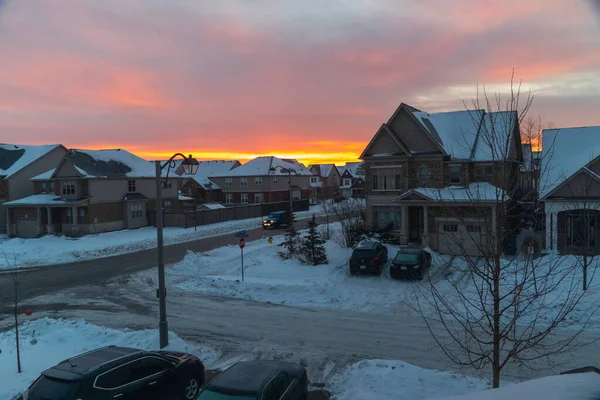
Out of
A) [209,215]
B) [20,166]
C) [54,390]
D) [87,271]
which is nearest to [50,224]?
[20,166]

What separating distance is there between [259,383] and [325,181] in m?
102

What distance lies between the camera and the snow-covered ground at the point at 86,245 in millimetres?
33219

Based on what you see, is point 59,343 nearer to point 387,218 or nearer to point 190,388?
point 190,388

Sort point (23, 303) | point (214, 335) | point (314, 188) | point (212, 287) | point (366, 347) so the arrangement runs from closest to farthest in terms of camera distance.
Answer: point (366, 347)
point (214, 335)
point (23, 303)
point (212, 287)
point (314, 188)

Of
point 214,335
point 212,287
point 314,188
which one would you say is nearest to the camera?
point 214,335

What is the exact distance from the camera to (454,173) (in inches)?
1195

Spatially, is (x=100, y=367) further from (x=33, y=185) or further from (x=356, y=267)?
(x=33, y=185)

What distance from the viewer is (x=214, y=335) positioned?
15703 millimetres

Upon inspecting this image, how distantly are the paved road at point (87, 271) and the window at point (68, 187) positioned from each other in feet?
46.5

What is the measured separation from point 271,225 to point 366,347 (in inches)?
1364

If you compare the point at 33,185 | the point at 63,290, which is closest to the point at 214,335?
the point at 63,290

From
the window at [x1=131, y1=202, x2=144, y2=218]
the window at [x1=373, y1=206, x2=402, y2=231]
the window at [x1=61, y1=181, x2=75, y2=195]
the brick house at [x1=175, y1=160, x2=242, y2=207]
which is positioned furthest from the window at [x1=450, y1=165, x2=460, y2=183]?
the brick house at [x1=175, y1=160, x2=242, y2=207]

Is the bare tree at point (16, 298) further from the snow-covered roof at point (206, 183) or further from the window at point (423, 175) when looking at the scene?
the snow-covered roof at point (206, 183)

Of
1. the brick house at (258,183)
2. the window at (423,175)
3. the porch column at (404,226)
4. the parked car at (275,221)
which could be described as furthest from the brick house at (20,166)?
the window at (423,175)
